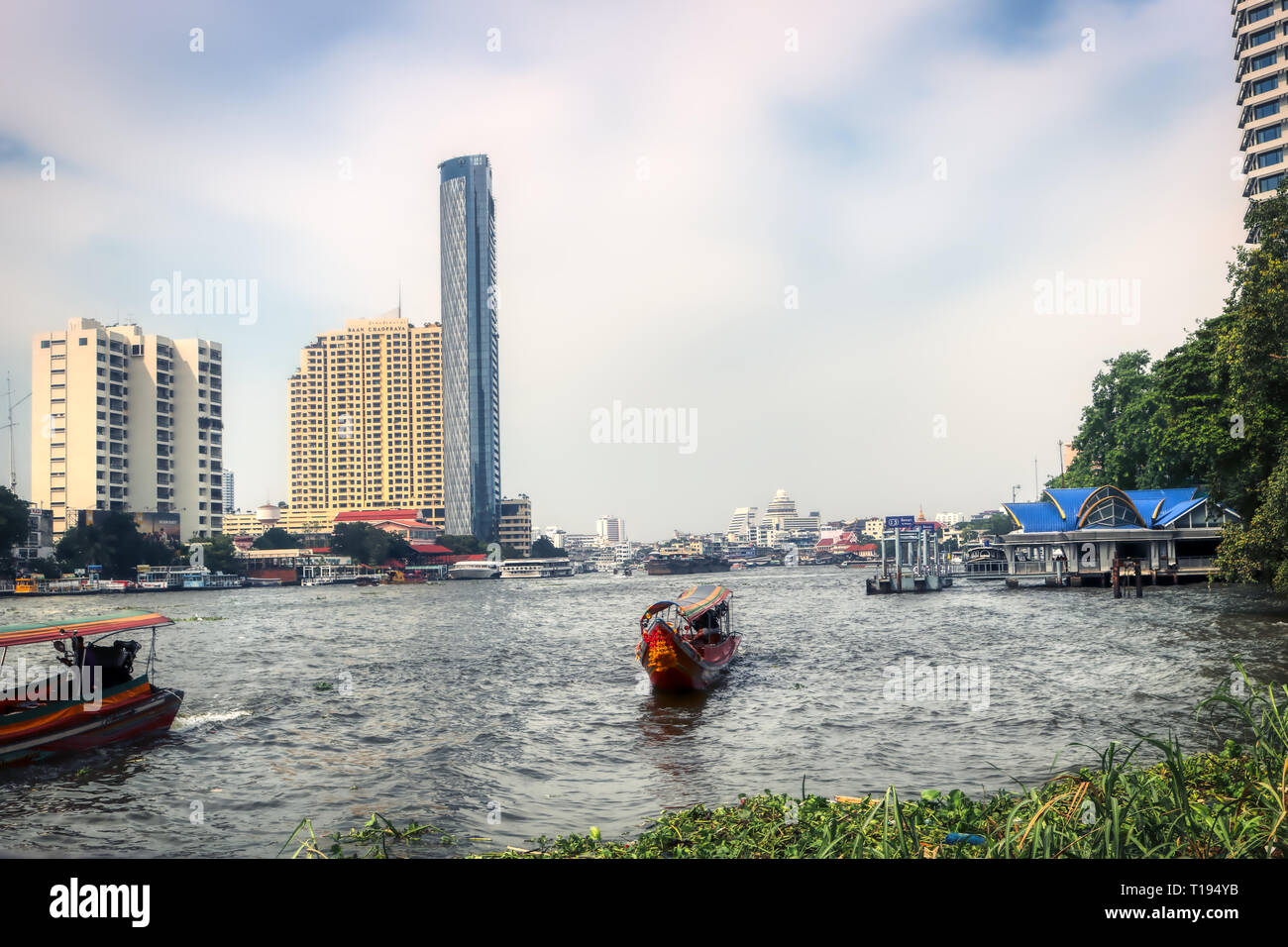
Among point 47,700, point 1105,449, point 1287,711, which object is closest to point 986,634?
point 1287,711

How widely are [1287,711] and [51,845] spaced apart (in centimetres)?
1581

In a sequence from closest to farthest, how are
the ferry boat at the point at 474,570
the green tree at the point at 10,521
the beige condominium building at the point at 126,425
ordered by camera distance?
the green tree at the point at 10,521 → the beige condominium building at the point at 126,425 → the ferry boat at the point at 474,570

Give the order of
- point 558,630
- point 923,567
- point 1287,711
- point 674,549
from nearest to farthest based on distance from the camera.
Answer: point 1287,711, point 558,630, point 923,567, point 674,549

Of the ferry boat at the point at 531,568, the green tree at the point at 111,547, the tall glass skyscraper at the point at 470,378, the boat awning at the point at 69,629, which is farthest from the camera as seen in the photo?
the tall glass skyscraper at the point at 470,378

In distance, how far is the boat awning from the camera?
16219mm

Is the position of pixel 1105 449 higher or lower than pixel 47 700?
higher

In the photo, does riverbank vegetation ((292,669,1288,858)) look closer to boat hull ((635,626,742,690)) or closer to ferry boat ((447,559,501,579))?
boat hull ((635,626,742,690))

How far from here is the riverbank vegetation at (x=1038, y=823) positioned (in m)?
5.72

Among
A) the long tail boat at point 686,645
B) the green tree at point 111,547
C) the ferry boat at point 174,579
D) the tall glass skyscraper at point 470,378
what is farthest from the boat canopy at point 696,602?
the tall glass skyscraper at point 470,378

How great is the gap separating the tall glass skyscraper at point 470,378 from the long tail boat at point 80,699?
171 m

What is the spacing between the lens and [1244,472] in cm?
3272

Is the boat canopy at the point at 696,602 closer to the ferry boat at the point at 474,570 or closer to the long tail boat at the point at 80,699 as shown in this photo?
the long tail boat at the point at 80,699

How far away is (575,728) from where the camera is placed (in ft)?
67.2
